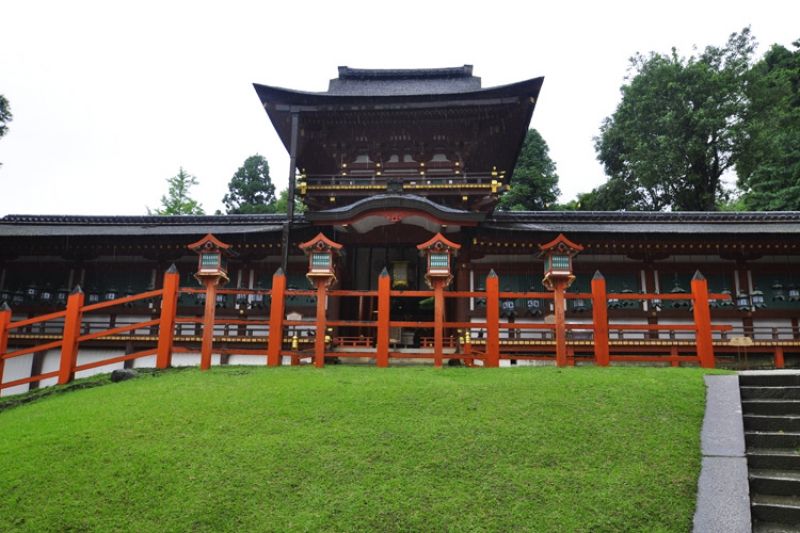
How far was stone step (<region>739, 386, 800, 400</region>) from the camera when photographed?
7.50m

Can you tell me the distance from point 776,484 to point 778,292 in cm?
1305

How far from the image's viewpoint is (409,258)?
64.6 feet

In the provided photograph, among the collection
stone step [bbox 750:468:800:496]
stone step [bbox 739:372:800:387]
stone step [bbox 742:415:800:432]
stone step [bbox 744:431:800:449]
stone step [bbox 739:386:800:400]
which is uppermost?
stone step [bbox 739:372:800:387]

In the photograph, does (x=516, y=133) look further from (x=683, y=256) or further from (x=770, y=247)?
(x=770, y=247)

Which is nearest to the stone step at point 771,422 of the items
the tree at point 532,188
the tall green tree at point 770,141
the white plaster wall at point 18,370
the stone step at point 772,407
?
the stone step at point 772,407

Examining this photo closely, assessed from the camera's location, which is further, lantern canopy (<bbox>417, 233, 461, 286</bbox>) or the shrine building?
the shrine building

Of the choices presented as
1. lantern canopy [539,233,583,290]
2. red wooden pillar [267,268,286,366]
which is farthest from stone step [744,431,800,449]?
red wooden pillar [267,268,286,366]

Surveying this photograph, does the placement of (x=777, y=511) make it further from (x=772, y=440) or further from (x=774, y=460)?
(x=772, y=440)

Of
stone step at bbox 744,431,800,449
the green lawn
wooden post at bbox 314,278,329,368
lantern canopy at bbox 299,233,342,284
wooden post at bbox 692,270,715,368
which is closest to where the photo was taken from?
the green lawn

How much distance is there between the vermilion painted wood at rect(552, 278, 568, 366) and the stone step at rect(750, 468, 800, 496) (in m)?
4.79

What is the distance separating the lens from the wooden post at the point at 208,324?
34.5 ft

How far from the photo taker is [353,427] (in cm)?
684

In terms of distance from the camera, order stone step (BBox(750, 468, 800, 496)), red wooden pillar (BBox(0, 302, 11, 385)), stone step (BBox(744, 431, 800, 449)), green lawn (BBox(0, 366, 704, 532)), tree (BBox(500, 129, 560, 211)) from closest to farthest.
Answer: green lawn (BBox(0, 366, 704, 532))
stone step (BBox(750, 468, 800, 496))
stone step (BBox(744, 431, 800, 449))
red wooden pillar (BBox(0, 302, 11, 385))
tree (BBox(500, 129, 560, 211))

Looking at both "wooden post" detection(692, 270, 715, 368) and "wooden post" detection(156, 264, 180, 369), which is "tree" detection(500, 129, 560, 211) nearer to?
"wooden post" detection(692, 270, 715, 368)
